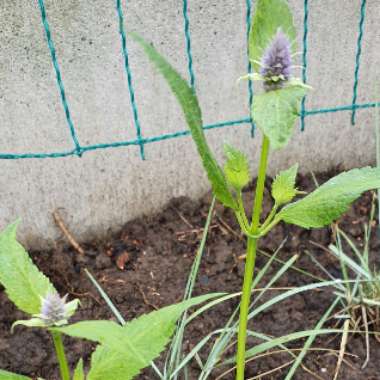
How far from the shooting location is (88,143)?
1822 millimetres

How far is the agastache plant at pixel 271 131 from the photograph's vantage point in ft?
2.70

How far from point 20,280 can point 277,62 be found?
0.51 meters

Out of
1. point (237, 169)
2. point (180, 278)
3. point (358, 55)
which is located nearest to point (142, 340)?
point (237, 169)

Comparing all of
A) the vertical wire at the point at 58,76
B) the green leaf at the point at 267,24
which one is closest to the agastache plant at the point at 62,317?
the green leaf at the point at 267,24

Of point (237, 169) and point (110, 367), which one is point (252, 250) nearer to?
point (237, 169)

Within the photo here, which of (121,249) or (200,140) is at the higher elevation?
(200,140)

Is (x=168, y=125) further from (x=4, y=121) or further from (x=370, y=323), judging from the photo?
(x=370, y=323)

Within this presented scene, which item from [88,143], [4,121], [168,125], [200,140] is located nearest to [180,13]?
[168,125]

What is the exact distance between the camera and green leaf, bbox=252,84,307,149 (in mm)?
802

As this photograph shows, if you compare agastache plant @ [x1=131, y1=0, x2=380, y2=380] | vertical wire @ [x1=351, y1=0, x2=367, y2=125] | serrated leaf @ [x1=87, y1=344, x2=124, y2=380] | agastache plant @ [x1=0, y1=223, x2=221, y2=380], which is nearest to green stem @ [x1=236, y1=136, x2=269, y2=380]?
agastache plant @ [x1=131, y1=0, x2=380, y2=380]

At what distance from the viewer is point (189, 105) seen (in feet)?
2.84

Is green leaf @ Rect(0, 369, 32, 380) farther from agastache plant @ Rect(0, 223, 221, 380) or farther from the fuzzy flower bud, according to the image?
the fuzzy flower bud

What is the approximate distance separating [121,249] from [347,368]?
74 centimetres

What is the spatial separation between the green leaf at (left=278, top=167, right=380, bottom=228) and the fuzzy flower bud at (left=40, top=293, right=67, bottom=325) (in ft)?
1.21
